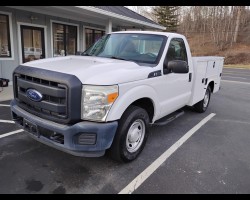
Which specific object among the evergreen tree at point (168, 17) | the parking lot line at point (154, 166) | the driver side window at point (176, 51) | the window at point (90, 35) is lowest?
the parking lot line at point (154, 166)

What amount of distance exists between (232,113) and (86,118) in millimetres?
5388

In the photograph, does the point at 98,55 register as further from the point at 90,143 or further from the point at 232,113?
the point at 232,113

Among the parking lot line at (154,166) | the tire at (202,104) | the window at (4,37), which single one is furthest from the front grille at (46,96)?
the window at (4,37)

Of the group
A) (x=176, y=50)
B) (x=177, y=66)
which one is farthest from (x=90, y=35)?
(x=177, y=66)

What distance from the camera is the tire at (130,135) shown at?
3.24 metres

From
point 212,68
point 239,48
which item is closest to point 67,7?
point 212,68

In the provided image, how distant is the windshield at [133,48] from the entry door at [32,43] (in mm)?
5974

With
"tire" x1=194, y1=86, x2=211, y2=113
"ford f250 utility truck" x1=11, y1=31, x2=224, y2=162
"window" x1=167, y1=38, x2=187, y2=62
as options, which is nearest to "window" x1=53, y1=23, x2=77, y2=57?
"ford f250 utility truck" x1=11, y1=31, x2=224, y2=162

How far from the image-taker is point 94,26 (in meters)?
13.2

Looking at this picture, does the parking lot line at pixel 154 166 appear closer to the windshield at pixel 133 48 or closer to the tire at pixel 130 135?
the tire at pixel 130 135

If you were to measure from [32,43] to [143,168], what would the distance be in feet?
27.5

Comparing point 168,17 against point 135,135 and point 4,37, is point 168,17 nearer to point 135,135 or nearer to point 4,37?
point 4,37

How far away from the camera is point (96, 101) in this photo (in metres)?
2.84

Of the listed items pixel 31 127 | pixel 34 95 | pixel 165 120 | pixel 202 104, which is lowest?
pixel 202 104
